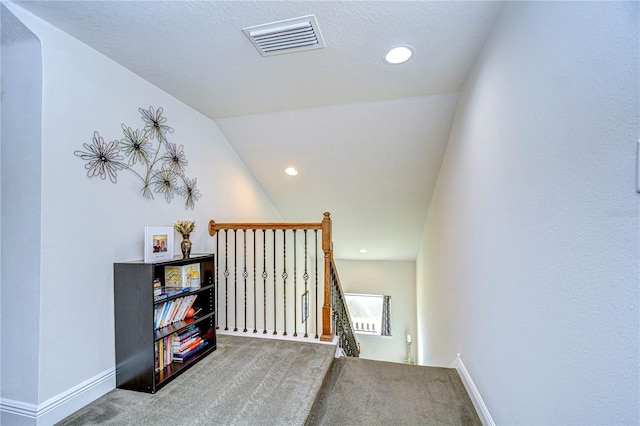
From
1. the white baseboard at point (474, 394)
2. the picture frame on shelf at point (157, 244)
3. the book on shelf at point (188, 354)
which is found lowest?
the white baseboard at point (474, 394)

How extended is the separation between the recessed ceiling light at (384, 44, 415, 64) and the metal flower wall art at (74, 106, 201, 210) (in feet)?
6.26

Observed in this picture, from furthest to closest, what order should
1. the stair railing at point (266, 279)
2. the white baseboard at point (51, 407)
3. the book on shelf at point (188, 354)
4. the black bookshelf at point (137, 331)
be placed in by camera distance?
the stair railing at point (266, 279) → the book on shelf at point (188, 354) → the black bookshelf at point (137, 331) → the white baseboard at point (51, 407)

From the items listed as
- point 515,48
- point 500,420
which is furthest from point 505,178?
point 500,420

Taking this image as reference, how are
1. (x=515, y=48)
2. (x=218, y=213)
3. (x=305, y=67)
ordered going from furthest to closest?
(x=218, y=213), (x=305, y=67), (x=515, y=48)

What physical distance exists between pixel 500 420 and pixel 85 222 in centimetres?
266

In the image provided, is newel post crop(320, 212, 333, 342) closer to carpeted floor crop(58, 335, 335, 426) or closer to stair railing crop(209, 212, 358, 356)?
stair railing crop(209, 212, 358, 356)

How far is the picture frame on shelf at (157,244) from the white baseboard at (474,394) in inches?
92.1

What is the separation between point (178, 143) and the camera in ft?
8.62

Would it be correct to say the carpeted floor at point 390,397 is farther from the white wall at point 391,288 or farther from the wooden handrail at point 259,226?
the white wall at point 391,288

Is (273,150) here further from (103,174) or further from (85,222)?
(85,222)

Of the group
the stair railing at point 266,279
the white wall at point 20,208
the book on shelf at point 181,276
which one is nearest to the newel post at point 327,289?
the stair railing at point 266,279

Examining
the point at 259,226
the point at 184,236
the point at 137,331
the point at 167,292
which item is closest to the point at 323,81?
the point at 259,226

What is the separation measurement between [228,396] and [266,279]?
7.23ft

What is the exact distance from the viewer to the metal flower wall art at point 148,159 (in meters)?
1.89
